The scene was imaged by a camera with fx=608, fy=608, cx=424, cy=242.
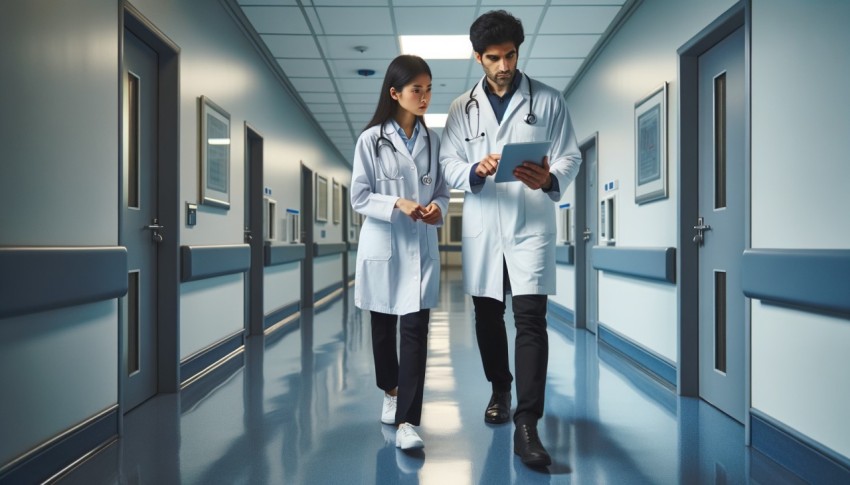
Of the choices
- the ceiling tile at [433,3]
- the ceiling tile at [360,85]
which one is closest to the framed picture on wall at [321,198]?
Answer: the ceiling tile at [360,85]

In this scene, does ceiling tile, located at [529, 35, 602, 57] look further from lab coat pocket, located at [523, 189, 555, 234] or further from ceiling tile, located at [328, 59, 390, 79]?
lab coat pocket, located at [523, 189, 555, 234]

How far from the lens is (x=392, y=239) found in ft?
7.73

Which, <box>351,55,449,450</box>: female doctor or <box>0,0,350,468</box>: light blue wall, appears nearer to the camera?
<box>0,0,350,468</box>: light blue wall

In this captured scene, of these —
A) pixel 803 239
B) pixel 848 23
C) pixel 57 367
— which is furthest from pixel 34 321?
pixel 848 23

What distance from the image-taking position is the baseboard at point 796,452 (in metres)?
1.98

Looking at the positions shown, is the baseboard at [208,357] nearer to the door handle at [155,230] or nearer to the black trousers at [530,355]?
the door handle at [155,230]

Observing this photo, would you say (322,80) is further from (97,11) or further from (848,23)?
(848,23)

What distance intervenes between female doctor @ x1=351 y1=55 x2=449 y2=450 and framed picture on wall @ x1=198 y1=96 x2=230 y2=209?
194 cm

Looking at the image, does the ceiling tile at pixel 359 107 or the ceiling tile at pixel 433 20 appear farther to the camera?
the ceiling tile at pixel 359 107

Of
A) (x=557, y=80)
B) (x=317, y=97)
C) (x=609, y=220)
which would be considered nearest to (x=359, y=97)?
(x=317, y=97)

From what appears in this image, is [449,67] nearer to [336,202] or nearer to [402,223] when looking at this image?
[402,223]

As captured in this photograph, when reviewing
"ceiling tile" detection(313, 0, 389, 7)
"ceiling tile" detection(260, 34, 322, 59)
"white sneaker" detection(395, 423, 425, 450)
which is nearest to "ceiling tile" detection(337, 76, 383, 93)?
"ceiling tile" detection(260, 34, 322, 59)

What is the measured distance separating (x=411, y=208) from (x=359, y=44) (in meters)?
3.60

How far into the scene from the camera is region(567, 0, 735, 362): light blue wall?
360 cm
